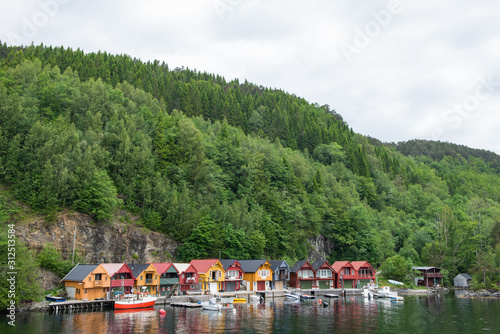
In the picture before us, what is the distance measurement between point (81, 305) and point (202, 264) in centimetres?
2564

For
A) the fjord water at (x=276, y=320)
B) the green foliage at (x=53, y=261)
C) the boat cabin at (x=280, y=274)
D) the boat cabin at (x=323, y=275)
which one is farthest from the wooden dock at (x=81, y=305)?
the boat cabin at (x=323, y=275)

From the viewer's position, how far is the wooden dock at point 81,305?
5772 cm

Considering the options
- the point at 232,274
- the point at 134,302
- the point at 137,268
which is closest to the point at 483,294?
the point at 232,274

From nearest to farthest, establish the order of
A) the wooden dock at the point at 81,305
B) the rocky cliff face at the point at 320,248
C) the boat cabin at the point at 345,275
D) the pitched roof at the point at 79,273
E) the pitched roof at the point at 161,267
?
the wooden dock at the point at 81,305 < the pitched roof at the point at 79,273 < the pitched roof at the point at 161,267 < the boat cabin at the point at 345,275 < the rocky cliff face at the point at 320,248

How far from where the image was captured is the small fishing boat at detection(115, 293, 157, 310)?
62656mm

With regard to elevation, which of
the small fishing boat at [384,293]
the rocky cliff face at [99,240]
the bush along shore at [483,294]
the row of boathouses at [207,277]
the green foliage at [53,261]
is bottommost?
the bush along shore at [483,294]

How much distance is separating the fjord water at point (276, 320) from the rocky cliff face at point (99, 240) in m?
16.8

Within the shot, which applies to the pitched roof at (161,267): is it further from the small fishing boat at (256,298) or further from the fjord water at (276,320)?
the small fishing boat at (256,298)

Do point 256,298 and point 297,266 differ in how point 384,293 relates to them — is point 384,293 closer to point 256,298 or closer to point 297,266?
point 297,266

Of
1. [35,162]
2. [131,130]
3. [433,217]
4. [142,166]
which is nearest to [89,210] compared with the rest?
[35,162]

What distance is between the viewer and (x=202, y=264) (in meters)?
81.3

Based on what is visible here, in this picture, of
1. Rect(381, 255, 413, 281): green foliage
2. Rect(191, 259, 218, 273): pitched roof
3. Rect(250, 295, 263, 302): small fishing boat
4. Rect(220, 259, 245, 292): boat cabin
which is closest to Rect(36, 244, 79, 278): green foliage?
Rect(191, 259, 218, 273): pitched roof

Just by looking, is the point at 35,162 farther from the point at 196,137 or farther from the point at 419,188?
the point at 419,188

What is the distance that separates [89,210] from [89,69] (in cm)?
8054
